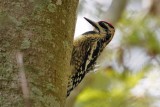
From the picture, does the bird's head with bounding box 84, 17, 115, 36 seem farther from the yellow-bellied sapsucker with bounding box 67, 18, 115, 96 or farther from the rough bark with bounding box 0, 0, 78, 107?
the rough bark with bounding box 0, 0, 78, 107

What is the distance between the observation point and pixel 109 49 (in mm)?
3932

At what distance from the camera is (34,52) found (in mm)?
1878

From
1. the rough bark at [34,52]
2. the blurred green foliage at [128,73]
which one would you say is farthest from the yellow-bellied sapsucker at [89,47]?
the rough bark at [34,52]

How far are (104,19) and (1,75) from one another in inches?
67.7

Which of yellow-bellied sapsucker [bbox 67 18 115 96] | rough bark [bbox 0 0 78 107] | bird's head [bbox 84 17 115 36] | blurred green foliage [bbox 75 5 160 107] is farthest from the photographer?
blurred green foliage [bbox 75 5 160 107]

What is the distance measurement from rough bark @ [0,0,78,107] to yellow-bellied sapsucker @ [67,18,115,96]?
1206mm

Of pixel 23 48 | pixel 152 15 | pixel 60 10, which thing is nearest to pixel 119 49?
pixel 152 15

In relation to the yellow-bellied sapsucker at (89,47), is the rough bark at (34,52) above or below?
above

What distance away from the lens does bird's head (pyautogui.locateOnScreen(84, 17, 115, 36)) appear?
11.2 ft

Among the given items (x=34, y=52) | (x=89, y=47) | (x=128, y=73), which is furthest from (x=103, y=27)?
(x=34, y=52)

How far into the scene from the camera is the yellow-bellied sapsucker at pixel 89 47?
3.29m

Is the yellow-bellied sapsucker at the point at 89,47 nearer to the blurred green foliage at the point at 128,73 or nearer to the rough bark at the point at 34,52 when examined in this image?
the blurred green foliage at the point at 128,73

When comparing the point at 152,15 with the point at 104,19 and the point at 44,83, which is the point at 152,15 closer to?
the point at 104,19

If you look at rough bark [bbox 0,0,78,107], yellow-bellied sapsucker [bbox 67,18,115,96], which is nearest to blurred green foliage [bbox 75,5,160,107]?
yellow-bellied sapsucker [bbox 67,18,115,96]
